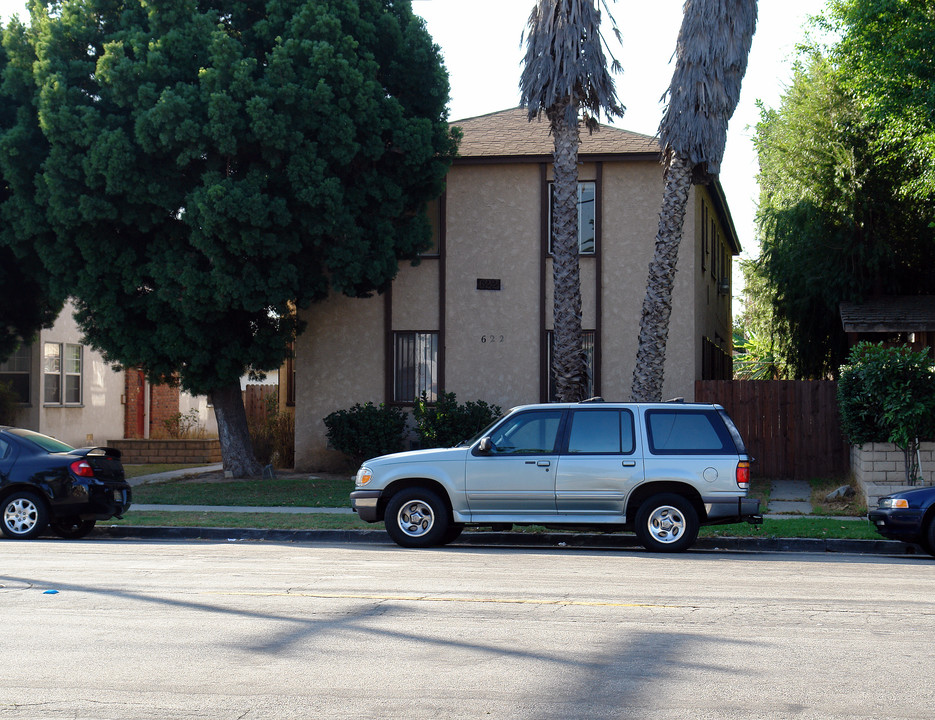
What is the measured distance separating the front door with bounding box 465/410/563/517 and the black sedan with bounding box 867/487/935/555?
156 inches

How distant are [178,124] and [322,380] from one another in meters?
7.23

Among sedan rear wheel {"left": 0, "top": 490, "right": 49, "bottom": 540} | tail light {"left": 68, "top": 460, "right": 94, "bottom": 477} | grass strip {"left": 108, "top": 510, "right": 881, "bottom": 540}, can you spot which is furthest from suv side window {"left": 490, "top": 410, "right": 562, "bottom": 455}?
sedan rear wheel {"left": 0, "top": 490, "right": 49, "bottom": 540}

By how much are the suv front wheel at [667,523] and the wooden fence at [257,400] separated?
15.9 m

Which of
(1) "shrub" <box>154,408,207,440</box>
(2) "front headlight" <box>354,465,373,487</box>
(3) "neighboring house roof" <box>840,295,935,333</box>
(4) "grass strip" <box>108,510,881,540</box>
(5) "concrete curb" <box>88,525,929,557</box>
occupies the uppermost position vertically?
(3) "neighboring house roof" <box>840,295,935,333</box>

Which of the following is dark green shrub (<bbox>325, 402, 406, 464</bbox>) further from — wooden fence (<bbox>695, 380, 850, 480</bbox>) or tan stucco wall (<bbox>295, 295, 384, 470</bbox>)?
wooden fence (<bbox>695, 380, 850, 480</bbox>)

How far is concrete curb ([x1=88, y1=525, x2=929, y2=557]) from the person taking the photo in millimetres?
12672

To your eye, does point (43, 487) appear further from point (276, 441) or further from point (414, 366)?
point (276, 441)

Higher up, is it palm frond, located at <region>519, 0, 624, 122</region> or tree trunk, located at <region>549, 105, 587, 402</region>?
palm frond, located at <region>519, 0, 624, 122</region>

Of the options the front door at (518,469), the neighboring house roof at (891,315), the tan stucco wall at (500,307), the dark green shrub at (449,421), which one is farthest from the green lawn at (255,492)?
the neighboring house roof at (891,315)

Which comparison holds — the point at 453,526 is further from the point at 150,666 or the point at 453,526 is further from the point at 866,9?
the point at 866,9

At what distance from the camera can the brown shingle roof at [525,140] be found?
70.8 ft

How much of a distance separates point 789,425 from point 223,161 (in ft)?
40.3

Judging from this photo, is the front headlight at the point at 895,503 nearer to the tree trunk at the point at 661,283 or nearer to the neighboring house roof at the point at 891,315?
the tree trunk at the point at 661,283

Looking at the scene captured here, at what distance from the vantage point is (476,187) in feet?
72.7
